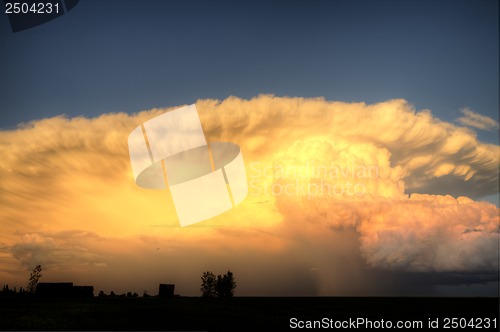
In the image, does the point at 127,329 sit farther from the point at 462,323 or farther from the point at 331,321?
the point at 462,323

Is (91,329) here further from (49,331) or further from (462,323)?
(462,323)

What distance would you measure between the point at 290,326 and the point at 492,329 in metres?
30.6

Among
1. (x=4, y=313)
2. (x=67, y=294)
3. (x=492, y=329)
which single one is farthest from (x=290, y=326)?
(x=67, y=294)

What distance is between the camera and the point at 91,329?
167 ft

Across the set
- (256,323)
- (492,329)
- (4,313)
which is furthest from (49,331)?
(492,329)

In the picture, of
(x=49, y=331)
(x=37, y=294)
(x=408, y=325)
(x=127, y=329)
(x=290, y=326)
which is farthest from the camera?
(x=37, y=294)

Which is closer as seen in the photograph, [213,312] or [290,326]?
[290,326]

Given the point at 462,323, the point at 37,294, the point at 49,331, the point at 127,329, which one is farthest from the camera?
the point at 37,294

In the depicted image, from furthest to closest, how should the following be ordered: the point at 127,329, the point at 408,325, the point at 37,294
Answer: the point at 37,294 < the point at 408,325 < the point at 127,329

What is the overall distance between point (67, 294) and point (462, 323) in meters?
112

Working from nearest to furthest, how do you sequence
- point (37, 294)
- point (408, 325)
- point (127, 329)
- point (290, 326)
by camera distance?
1. point (127, 329)
2. point (290, 326)
3. point (408, 325)
4. point (37, 294)

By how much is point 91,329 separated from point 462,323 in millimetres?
60748

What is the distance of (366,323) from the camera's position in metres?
68.3

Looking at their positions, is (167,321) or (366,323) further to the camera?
(366,323)
